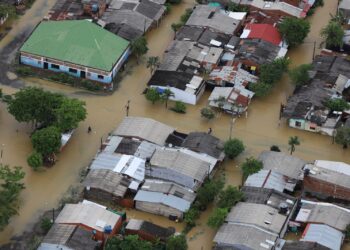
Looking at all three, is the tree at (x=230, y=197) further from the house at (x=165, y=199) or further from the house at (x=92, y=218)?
the house at (x=92, y=218)

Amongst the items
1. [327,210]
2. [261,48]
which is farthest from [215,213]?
[261,48]

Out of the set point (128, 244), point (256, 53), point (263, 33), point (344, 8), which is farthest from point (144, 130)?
point (344, 8)

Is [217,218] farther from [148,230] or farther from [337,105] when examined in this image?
[337,105]

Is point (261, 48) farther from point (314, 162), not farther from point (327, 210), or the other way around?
point (327, 210)

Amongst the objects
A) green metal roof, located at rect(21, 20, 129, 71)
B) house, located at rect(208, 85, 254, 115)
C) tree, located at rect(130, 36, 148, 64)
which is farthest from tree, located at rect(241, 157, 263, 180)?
tree, located at rect(130, 36, 148, 64)

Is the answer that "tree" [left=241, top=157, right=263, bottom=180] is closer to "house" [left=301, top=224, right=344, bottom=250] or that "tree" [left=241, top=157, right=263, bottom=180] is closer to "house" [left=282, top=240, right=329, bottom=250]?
"house" [left=301, top=224, right=344, bottom=250]

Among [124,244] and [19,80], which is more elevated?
[19,80]
